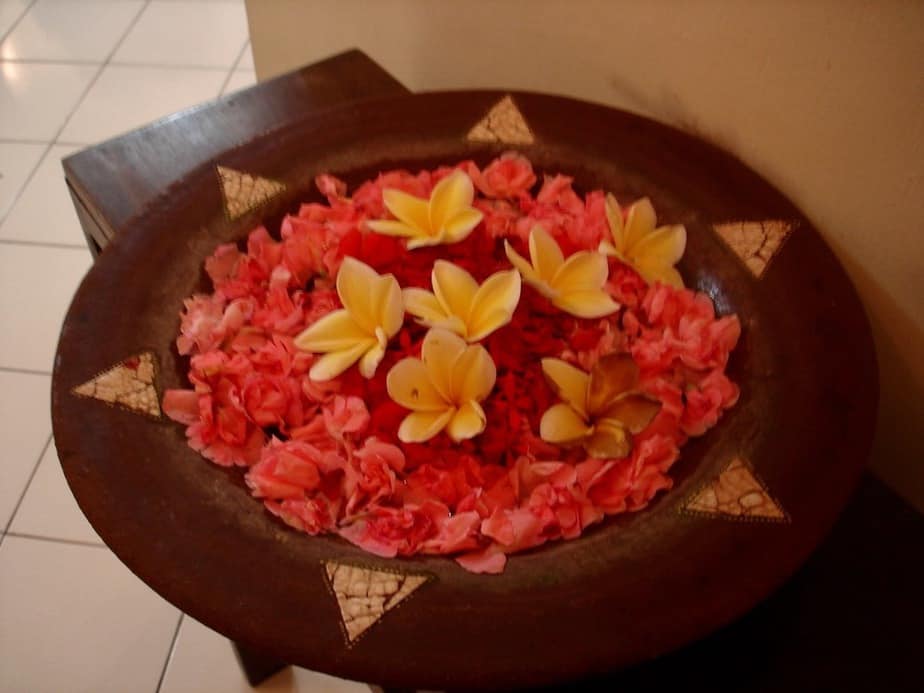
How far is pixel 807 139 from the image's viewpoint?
880mm

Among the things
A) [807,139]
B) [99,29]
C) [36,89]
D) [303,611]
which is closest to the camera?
[303,611]

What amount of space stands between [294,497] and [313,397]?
10 cm

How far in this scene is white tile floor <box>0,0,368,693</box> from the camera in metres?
1.27

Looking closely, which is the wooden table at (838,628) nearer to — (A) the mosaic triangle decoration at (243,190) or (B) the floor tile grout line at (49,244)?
(A) the mosaic triangle decoration at (243,190)

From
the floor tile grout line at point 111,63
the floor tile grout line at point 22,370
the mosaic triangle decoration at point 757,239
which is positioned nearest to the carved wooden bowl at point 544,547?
the mosaic triangle decoration at point 757,239

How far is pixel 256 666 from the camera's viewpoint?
1179 millimetres

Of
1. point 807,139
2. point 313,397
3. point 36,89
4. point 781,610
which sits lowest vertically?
point 36,89

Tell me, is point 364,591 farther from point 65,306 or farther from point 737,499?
point 65,306

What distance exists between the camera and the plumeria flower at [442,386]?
28.8 inches

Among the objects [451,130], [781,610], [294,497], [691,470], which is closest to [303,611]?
[294,497]

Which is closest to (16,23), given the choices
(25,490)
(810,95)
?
(25,490)

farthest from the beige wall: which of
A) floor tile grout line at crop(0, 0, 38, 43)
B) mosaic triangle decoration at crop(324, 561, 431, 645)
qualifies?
floor tile grout line at crop(0, 0, 38, 43)

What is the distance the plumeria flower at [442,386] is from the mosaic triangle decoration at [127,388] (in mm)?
225

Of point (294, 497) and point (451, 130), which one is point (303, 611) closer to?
point (294, 497)
